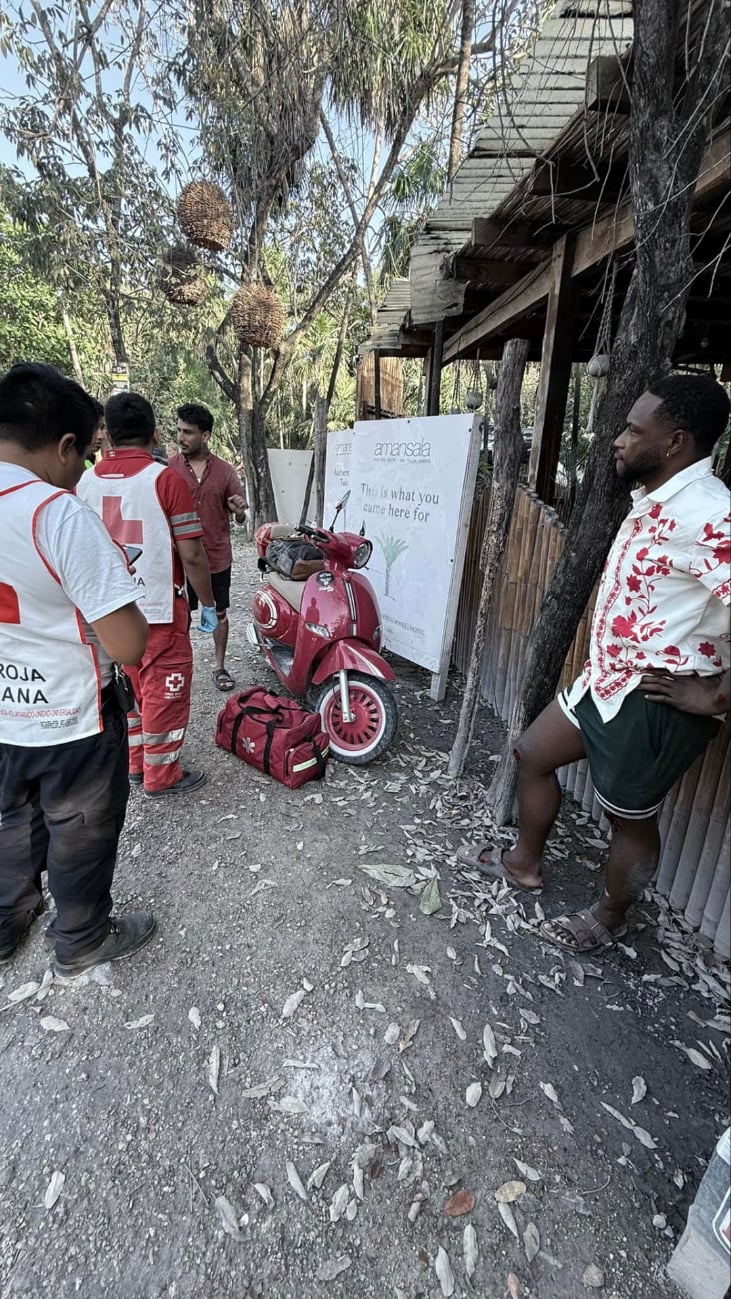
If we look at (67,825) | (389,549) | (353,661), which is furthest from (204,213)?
(67,825)

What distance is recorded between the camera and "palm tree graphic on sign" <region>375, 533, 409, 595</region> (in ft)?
15.2

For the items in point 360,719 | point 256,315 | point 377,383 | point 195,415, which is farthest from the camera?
point 377,383

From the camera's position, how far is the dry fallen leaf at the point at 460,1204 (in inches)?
58.6

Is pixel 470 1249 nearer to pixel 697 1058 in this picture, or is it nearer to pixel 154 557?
pixel 697 1058

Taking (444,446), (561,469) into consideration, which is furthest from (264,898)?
→ (561,469)

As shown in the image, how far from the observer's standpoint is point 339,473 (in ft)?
20.2

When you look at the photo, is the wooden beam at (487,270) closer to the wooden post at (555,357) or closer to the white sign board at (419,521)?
the wooden post at (555,357)

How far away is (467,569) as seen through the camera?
481 centimetres

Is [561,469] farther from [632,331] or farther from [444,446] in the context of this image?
[632,331]

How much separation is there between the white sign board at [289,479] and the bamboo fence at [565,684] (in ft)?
26.8

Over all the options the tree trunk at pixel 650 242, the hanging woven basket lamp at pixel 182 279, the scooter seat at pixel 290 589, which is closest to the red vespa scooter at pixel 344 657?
the scooter seat at pixel 290 589

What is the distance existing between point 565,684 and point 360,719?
47.0 inches

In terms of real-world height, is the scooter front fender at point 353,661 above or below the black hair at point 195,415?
below

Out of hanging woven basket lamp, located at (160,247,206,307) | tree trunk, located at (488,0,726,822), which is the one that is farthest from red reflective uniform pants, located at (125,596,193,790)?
hanging woven basket lamp, located at (160,247,206,307)
